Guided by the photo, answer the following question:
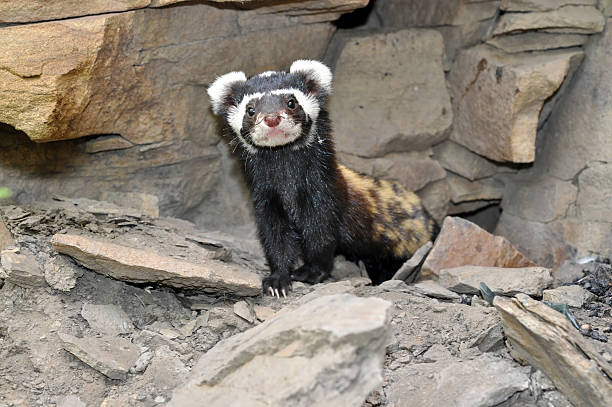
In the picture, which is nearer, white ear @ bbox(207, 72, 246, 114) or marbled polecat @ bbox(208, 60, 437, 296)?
marbled polecat @ bbox(208, 60, 437, 296)

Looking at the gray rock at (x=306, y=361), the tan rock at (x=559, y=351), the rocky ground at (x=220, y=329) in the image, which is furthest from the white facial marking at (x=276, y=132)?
the tan rock at (x=559, y=351)

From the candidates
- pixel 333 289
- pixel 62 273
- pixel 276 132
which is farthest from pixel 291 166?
pixel 62 273

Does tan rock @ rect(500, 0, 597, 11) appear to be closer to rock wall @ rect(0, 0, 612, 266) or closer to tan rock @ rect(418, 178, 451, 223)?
rock wall @ rect(0, 0, 612, 266)

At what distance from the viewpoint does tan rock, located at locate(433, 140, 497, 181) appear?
23.1 feet

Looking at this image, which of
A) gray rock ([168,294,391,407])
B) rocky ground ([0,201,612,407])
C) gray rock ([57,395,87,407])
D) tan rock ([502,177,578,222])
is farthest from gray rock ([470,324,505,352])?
tan rock ([502,177,578,222])

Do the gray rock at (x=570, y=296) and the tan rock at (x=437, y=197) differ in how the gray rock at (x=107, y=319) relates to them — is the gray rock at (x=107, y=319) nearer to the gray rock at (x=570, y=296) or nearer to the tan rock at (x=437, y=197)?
the gray rock at (x=570, y=296)

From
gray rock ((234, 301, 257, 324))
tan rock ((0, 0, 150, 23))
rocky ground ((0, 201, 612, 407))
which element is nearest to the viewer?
rocky ground ((0, 201, 612, 407))

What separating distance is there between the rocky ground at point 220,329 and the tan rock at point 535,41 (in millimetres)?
2161

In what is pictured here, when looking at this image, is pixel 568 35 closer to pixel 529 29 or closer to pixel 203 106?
pixel 529 29

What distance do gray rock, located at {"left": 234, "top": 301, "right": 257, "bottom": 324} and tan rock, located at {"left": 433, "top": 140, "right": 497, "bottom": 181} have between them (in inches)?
136

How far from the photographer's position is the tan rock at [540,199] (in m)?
6.35

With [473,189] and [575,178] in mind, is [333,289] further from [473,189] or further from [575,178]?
[473,189]

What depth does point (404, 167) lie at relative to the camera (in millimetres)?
6910

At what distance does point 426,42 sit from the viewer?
6691 millimetres
